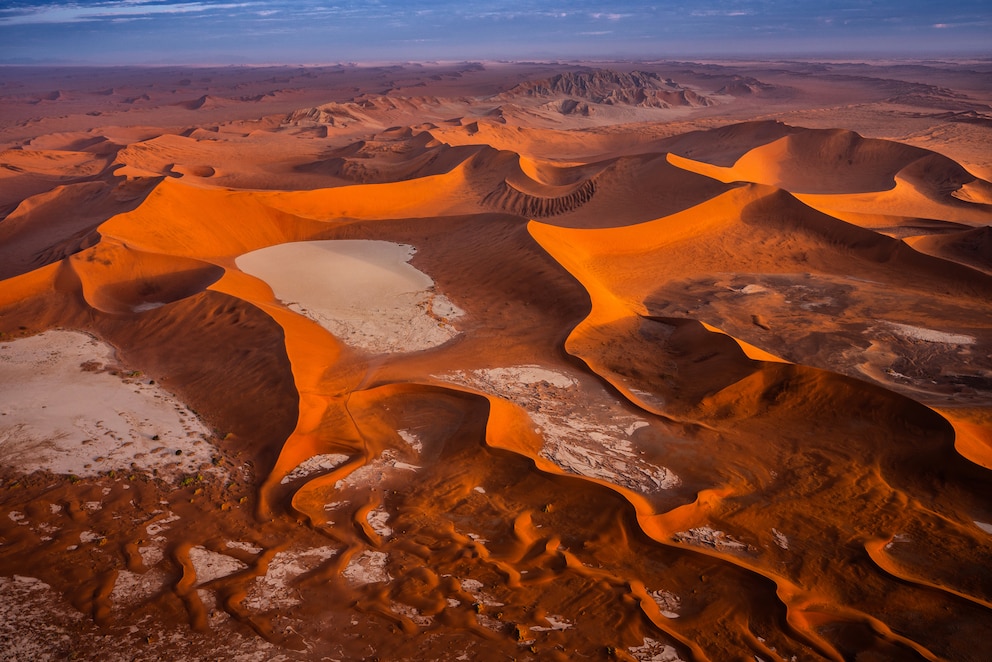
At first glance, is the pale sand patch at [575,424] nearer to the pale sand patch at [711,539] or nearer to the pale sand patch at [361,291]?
the pale sand patch at [711,539]

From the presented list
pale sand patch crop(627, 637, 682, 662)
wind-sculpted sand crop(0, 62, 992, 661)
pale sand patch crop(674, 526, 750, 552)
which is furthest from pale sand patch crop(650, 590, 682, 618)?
pale sand patch crop(674, 526, 750, 552)

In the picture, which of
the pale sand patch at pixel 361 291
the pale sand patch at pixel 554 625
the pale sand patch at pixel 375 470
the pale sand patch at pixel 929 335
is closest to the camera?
the pale sand patch at pixel 554 625

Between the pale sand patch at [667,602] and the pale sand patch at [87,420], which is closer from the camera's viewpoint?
the pale sand patch at [667,602]

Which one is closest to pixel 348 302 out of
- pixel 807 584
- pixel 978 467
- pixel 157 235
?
pixel 157 235

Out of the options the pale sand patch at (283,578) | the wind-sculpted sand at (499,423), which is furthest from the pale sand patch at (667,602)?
the pale sand patch at (283,578)

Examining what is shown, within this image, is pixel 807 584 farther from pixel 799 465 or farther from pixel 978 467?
pixel 978 467

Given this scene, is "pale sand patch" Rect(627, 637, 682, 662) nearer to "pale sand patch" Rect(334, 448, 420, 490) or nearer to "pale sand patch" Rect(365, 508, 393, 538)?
"pale sand patch" Rect(365, 508, 393, 538)
